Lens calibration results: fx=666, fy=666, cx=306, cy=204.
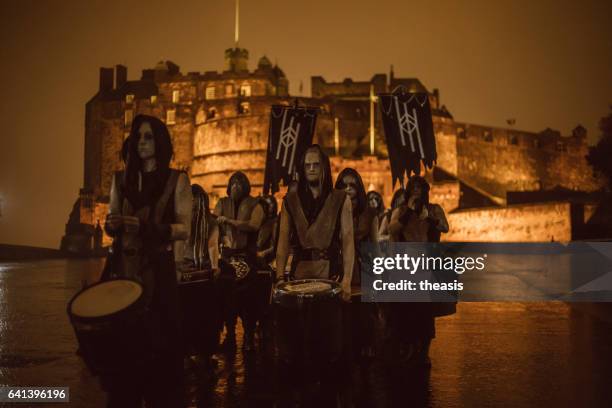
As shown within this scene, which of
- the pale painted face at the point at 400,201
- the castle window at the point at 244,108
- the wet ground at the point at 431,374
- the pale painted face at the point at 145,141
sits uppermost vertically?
the castle window at the point at 244,108

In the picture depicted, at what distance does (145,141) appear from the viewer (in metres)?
3.45

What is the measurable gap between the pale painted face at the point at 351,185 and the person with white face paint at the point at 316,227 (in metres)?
1.25

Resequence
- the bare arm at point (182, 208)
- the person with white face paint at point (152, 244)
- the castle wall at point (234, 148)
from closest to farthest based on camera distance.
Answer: the person with white face paint at point (152, 244) → the bare arm at point (182, 208) → the castle wall at point (234, 148)

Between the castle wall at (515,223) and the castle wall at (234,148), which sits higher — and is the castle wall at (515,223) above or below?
below

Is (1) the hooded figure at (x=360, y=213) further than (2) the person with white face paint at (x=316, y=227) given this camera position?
Yes

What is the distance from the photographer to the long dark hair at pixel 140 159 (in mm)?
3430

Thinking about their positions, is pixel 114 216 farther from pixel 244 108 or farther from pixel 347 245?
pixel 244 108

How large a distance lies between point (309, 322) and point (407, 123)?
561 cm

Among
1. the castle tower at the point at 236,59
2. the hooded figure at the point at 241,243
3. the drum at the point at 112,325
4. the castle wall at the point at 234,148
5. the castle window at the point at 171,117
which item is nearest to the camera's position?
the drum at the point at 112,325

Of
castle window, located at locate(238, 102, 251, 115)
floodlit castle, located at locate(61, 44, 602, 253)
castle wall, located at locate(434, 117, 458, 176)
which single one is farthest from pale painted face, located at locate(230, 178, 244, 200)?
castle wall, located at locate(434, 117, 458, 176)

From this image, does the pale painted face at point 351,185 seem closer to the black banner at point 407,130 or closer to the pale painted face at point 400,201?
the pale painted face at point 400,201

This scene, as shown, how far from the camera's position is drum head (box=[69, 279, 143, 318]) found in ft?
9.55

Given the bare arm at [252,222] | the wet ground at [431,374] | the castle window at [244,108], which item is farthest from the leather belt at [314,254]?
the castle window at [244,108]

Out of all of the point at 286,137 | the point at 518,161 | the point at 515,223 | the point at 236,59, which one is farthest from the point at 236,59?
the point at 286,137
